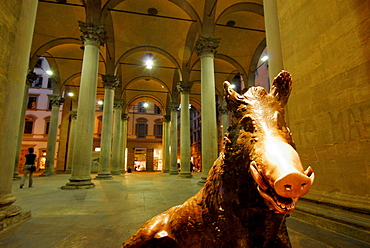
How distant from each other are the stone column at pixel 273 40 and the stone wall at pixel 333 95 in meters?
0.30

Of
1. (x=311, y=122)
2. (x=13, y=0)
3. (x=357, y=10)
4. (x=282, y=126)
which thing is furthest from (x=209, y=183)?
(x=13, y=0)

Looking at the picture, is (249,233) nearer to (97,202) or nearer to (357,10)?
(357,10)

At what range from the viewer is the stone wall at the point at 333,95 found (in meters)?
2.31

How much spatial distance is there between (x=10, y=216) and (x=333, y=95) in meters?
4.74

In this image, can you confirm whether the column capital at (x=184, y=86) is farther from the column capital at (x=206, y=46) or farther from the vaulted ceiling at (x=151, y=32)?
the column capital at (x=206, y=46)

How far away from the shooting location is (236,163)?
0.90m

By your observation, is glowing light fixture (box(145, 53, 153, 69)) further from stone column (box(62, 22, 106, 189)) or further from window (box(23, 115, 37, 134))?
window (box(23, 115, 37, 134))

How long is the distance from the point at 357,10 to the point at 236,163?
2867mm

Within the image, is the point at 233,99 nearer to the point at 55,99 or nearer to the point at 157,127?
the point at 55,99

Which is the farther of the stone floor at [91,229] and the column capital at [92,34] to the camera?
the column capital at [92,34]

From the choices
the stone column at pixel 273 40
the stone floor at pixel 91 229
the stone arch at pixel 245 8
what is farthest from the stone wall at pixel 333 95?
the stone arch at pixel 245 8

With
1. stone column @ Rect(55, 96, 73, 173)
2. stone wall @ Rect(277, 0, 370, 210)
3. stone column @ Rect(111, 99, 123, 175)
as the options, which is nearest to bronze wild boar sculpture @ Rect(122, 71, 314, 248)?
stone wall @ Rect(277, 0, 370, 210)

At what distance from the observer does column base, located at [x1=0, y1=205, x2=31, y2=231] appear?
2686mm

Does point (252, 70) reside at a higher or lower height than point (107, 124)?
higher
